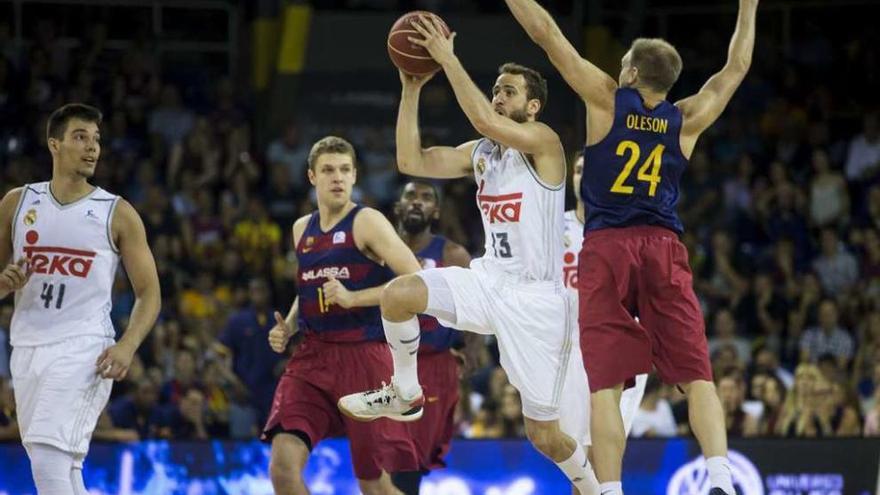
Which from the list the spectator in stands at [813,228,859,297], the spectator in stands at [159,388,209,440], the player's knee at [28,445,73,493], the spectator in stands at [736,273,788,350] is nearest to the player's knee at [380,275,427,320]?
the player's knee at [28,445,73,493]

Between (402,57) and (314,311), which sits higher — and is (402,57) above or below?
above

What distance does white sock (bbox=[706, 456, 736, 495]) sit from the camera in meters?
7.16

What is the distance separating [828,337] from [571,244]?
6.30 m

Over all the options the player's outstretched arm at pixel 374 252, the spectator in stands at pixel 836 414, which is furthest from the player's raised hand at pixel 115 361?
the spectator in stands at pixel 836 414

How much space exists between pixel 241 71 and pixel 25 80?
3002 mm

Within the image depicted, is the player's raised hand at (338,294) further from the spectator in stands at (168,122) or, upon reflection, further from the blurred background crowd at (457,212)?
the spectator in stands at (168,122)

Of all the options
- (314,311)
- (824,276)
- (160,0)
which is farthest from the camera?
(160,0)

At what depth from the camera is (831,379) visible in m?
13.5

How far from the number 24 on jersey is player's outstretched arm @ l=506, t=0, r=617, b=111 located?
0.21 metres

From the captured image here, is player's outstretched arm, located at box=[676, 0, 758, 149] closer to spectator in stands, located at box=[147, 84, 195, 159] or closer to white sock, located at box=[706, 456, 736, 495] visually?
white sock, located at box=[706, 456, 736, 495]

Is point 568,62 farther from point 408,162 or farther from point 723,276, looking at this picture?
point 723,276

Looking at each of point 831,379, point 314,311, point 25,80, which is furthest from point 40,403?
point 25,80

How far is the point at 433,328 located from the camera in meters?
9.57

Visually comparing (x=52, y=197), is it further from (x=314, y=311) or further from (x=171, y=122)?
(x=171, y=122)
